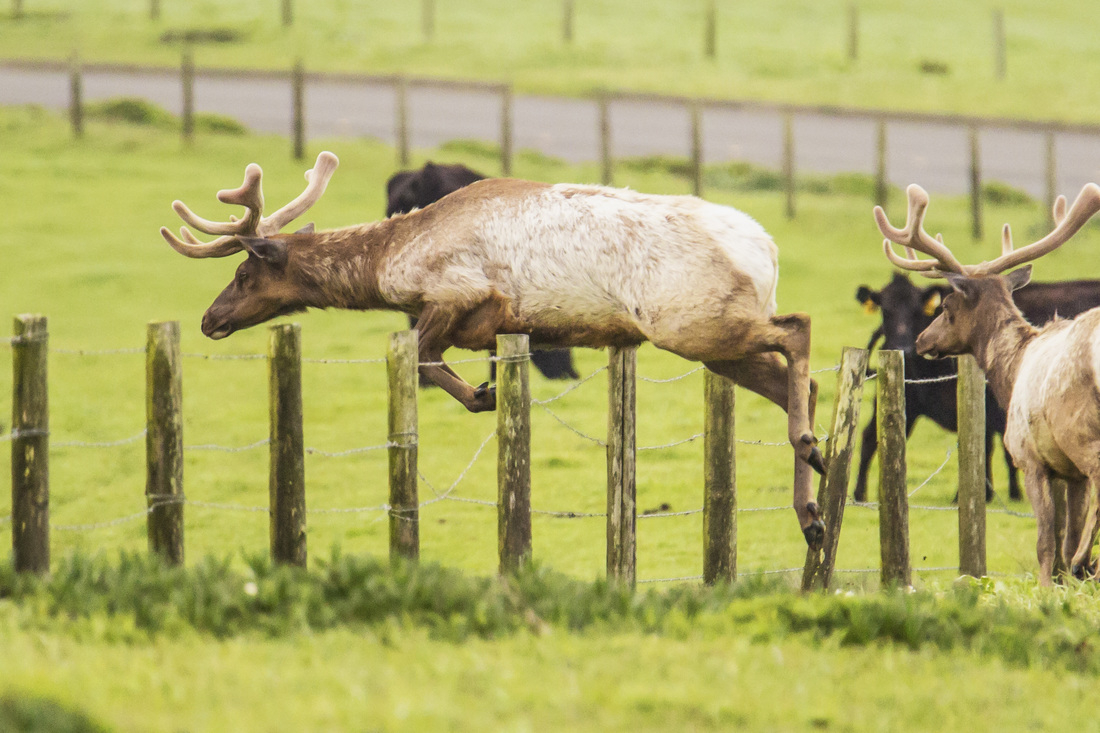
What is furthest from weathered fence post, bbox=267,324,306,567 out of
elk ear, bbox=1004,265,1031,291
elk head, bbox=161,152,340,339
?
elk ear, bbox=1004,265,1031,291

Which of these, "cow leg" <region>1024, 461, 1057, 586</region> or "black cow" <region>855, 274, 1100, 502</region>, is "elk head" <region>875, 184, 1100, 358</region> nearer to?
"cow leg" <region>1024, 461, 1057, 586</region>

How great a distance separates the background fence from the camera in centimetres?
743

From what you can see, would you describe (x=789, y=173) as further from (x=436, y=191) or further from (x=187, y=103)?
(x=187, y=103)

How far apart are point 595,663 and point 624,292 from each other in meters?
2.54

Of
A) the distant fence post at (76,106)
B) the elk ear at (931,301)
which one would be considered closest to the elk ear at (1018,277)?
the elk ear at (931,301)

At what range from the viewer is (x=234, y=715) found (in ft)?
15.0

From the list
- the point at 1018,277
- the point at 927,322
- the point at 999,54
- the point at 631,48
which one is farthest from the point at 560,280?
the point at 999,54

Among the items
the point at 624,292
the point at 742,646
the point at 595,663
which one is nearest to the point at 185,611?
the point at 595,663

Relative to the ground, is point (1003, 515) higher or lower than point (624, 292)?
lower

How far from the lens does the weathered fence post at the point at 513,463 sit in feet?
26.2

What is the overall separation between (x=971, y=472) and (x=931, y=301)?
10.6 ft

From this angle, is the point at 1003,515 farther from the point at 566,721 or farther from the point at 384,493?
the point at 566,721

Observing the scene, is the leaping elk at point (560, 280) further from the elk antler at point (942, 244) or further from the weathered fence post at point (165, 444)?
the elk antler at point (942, 244)

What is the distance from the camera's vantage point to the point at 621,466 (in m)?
8.62
